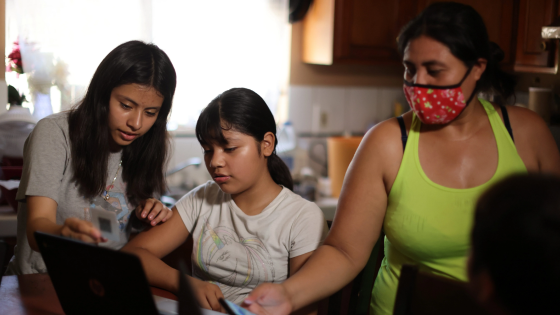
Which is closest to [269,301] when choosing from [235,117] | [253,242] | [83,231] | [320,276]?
[320,276]

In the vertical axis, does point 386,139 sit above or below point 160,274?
above

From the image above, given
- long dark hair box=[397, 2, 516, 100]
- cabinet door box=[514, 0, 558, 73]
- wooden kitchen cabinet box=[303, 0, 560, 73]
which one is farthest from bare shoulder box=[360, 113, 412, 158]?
wooden kitchen cabinet box=[303, 0, 560, 73]

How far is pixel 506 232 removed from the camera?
0.58 m

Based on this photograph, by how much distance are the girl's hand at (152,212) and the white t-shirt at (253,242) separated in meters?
0.10

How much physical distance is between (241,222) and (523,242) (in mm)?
842

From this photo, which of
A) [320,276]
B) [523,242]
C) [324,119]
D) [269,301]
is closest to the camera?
[523,242]

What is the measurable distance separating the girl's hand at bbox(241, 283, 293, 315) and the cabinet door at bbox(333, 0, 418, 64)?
7.12ft

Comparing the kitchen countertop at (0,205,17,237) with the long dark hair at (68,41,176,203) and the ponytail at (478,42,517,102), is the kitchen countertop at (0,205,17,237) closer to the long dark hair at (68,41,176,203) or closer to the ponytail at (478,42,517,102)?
the long dark hair at (68,41,176,203)

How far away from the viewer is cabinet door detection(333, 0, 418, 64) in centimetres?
296

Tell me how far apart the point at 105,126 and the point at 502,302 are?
1119mm

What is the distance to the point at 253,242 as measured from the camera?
1.28 m

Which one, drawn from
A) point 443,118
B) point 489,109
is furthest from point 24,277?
point 489,109

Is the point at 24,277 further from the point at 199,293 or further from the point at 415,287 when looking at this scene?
the point at 415,287

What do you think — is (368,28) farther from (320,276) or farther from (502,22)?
(320,276)
